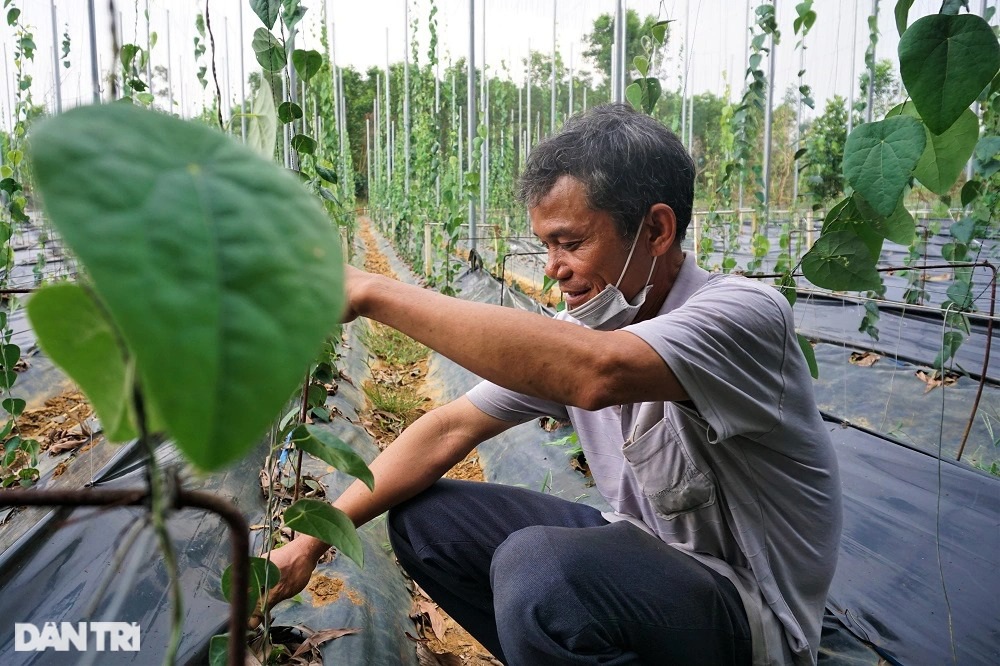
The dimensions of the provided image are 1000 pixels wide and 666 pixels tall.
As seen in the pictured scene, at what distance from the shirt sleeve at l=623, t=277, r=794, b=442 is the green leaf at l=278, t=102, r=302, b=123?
762 mm

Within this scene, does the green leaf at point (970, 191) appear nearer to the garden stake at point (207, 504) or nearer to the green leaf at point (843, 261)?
the green leaf at point (843, 261)

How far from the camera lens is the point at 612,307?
1.51 meters

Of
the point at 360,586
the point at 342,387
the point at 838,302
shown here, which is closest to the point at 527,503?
the point at 360,586

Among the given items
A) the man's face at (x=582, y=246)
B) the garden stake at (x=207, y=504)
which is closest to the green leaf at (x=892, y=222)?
the man's face at (x=582, y=246)

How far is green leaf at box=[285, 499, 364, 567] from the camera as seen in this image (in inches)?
40.0

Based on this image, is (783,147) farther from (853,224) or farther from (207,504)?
(207,504)

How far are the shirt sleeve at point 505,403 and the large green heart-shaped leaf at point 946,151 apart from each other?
0.87 meters

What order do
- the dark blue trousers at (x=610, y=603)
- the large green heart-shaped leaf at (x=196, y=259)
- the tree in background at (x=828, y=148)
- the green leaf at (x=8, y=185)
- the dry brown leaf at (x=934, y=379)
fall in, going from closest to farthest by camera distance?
the large green heart-shaped leaf at (x=196, y=259) → the dark blue trousers at (x=610, y=603) → the green leaf at (x=8, y=185) → the dry brown leaf at (x=934, y=379) → the tree in background at (x=828, y=148)

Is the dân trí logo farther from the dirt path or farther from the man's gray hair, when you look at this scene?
the man's gray hair

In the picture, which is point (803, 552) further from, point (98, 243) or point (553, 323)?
point (98, 243)

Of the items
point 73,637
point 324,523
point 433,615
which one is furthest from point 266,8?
point 433,615

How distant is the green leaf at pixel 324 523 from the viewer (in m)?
1.02

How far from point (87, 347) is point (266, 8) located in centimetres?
104

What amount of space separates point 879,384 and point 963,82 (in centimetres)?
329
